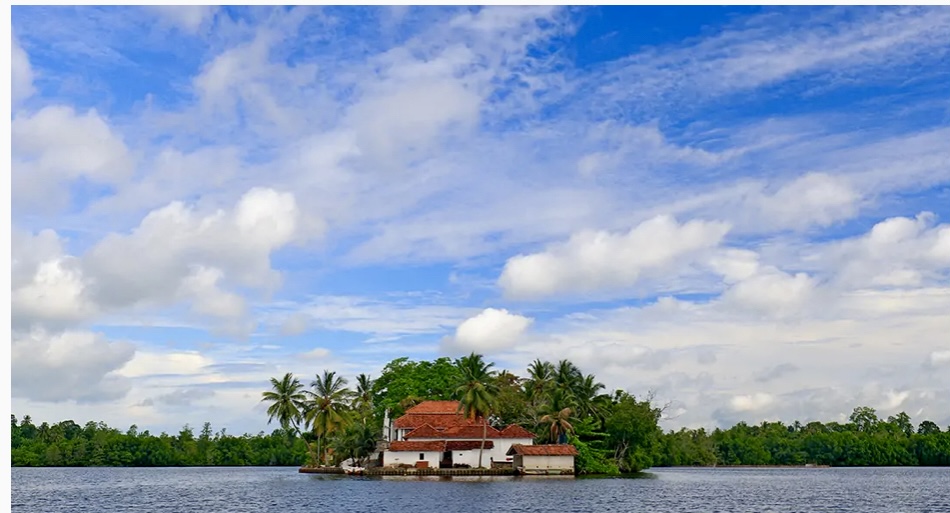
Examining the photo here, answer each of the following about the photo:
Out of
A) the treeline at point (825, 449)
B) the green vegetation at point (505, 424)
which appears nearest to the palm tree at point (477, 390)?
the green vegetation at point (505, 424)

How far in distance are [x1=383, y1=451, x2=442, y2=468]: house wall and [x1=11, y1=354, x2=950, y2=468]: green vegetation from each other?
16.2 feet

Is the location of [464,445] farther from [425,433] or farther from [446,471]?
[446,471]

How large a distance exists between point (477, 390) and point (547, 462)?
28.4ft

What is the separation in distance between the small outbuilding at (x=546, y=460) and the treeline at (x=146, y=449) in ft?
238

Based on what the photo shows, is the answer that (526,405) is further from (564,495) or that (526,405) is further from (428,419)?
(564,495)

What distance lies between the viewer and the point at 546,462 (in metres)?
78.8

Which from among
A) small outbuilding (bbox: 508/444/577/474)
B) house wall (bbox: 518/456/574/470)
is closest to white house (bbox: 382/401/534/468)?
small outbuilding (bbox: 508/444/577/474)

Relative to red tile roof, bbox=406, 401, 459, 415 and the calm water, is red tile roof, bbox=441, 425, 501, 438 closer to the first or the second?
red tile roof, bbox=406, 401, 459, 415

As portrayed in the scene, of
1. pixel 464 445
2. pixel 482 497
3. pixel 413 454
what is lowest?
pixel 482 497

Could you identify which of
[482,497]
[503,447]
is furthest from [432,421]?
[482,497]

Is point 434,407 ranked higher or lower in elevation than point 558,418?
higher

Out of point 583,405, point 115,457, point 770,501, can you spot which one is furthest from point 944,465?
point 115,457

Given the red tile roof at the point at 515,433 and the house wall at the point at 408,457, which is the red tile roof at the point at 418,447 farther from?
the red tile roof at the point at 515,433

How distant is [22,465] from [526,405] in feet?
300
